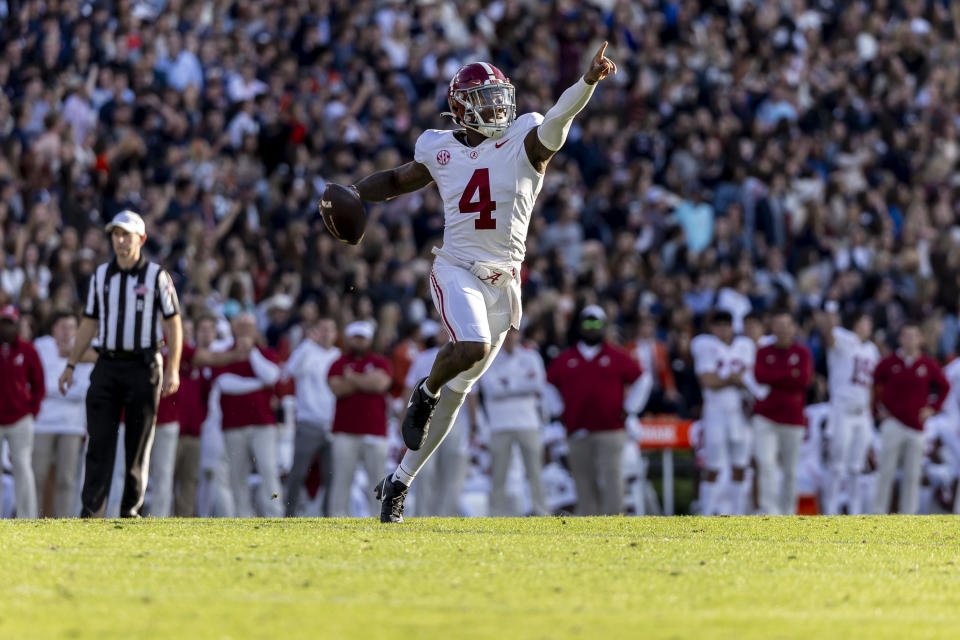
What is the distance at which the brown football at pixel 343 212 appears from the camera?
7730mm

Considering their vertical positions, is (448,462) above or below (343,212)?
below

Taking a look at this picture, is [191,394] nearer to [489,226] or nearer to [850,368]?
[489,226]

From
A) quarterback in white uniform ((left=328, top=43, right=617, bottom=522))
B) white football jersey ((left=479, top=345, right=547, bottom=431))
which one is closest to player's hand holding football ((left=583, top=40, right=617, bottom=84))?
quarterback in white uniform ((left=328, top=43, right=617, bottom=522))

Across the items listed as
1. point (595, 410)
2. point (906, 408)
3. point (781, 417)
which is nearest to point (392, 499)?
point (595, 410)

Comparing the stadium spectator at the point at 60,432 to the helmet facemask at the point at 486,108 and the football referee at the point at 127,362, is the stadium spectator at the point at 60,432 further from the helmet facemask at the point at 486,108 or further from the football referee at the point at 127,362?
the helmet facemask at the point at 486,108

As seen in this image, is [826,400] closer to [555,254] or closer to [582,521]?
[555,254]

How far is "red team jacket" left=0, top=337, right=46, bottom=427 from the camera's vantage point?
36.7ft

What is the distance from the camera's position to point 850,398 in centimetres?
1410

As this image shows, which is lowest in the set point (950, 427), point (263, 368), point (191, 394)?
point (950, 427)

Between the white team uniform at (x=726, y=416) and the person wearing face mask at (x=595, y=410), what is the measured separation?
98 centimetres

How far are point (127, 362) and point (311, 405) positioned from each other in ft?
12.8

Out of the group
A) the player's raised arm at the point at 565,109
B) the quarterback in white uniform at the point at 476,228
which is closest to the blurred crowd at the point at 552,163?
the quarterback in white uniform at the point at 476,228

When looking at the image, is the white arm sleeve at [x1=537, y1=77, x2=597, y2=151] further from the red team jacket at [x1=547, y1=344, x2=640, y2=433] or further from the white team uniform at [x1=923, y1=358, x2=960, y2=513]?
the white team uniform at [x1=923, y1=358, x2=960, y2=513]

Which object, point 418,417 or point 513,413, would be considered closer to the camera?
point 418,417
